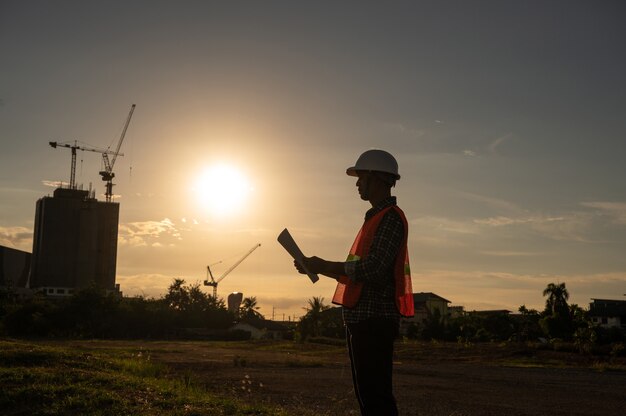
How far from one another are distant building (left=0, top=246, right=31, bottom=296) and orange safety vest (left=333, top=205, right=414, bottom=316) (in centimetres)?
13952

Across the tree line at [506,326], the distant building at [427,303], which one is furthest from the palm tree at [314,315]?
the distant building at [427,303]

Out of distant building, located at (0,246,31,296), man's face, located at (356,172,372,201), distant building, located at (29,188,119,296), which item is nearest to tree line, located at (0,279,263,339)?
man's face, located at (356,172,372,201)

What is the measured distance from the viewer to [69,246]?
169 meters

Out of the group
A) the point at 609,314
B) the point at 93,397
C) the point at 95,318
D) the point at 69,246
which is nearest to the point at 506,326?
the point at 609,314

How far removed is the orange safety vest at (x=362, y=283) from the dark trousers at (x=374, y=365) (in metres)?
0.20

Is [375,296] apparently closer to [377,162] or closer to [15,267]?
[377,162]

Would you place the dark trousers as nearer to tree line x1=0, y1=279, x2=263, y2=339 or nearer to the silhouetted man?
the silhouetted man

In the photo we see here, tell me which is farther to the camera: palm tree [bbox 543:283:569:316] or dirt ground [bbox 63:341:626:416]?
palm tree [bbox 543:283:569:316]

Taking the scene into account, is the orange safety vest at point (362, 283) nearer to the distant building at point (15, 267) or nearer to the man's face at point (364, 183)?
the man's face at point (364, 183)

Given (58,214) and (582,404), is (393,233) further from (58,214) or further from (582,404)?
(58,214)

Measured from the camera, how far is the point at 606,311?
98.6 m

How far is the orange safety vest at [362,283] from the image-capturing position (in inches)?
184

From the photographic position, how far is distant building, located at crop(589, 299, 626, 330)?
96125mm

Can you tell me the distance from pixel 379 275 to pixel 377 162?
40.8 inches
